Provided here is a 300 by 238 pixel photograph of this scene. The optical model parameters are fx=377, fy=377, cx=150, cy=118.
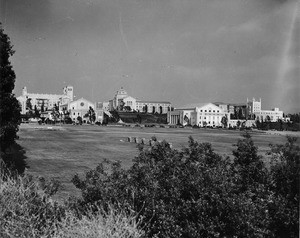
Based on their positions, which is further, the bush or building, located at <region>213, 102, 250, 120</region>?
building, located at <region>213, 102, 250, 120</region>

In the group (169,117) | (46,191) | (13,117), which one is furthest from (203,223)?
(169,117)

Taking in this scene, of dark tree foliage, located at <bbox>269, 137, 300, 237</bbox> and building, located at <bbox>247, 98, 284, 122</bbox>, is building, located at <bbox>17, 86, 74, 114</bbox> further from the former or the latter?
dark tree foliage, located at <bbox>269, 137, 300, 237</bbox>

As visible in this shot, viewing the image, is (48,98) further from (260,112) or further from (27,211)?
(27,211)

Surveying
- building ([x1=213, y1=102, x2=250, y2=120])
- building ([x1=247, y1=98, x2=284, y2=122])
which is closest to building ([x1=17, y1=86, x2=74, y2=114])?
building ([x1=213, y1=102, x2=250, y2=120])

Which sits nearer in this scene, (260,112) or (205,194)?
(205,194)

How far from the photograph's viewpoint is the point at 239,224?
20.7 ft

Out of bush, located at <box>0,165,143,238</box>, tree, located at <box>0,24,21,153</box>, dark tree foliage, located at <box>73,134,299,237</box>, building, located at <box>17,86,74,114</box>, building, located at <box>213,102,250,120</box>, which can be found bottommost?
bush, located at <box>0,165,143,238</box>

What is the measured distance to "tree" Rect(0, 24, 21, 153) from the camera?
1512cm

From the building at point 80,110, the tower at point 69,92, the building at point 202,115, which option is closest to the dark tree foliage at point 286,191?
the building at point 202,115

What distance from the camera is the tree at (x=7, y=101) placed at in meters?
15.1

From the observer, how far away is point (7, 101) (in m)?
15.4

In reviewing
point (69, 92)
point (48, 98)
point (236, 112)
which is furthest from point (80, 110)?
point (236, 112)

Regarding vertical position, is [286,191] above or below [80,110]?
below

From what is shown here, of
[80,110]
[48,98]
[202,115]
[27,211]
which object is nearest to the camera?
[27,211]
